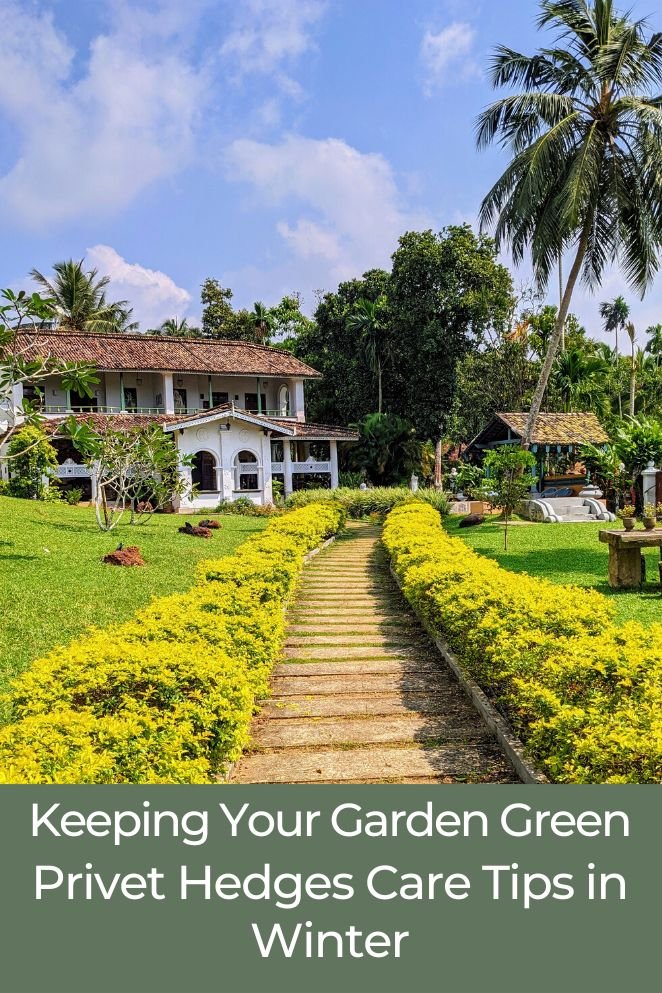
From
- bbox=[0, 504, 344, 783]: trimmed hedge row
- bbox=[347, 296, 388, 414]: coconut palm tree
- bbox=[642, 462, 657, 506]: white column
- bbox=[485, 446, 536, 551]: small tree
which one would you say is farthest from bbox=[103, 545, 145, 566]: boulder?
bbox=[347, 296, 388, 414]: coconut palm tree

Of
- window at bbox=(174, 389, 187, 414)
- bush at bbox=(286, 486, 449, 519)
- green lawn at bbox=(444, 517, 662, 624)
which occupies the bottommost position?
green lawn at bbox=(444, 517, 662, 624)

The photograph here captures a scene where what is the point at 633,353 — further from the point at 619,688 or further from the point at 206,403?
the point at 619,688

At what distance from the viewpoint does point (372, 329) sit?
3459 centimetres

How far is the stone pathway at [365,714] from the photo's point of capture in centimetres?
462

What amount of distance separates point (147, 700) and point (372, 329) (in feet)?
104

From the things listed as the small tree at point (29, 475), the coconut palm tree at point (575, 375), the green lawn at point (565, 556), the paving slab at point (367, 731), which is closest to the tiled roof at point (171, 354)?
the small tree at point (29, 475)

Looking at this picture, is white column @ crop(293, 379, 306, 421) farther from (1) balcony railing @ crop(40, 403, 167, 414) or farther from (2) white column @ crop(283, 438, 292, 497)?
(1) balcony railing @ crop(40, 403, 167, 414)

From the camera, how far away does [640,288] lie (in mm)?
18328

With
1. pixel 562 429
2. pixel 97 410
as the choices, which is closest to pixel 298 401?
pixel 97 410

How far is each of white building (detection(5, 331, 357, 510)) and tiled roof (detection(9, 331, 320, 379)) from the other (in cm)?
5

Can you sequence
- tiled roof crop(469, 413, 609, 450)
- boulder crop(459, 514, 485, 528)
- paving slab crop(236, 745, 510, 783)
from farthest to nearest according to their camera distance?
tiled roof crop(469, 413, 609, 450), boulder crop(459, 514, 485, 528), paving slab crop(236, 745, 510, 783)

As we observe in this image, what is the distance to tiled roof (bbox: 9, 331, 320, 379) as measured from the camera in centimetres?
3047

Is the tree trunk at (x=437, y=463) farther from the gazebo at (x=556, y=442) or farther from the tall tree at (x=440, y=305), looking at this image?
the gazebo at (x=556, y=442)
